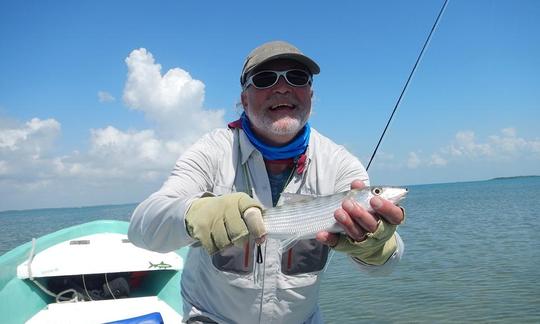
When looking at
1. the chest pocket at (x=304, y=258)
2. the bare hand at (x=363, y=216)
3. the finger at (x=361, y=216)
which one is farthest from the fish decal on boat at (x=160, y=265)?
the finger at (x=361, y=216)

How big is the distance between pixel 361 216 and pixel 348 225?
0.12m

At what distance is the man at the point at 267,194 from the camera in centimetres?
278

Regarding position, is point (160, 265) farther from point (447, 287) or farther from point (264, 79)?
point (447, 287)

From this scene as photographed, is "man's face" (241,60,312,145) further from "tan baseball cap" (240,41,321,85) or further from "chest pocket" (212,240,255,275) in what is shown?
"chest pocket" (212,240,255,275)

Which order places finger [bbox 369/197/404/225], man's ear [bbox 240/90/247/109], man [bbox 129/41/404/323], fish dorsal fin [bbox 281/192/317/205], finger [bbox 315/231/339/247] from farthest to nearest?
1. man's ear [bbox 240/90/247/109]
2. fish dorsal fin [bbox 281/192/317/205]
3. finger [bbox 315/231/339/247]
4. man [bbox 129/41/404/323]
5. finger [bbox 369/197/404/225]

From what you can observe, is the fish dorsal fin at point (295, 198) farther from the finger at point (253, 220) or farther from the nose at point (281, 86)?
the nose at point (281, 86)

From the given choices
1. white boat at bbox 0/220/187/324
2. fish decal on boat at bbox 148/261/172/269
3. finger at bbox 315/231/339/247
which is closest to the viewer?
finger at bbox 315/231/339/247

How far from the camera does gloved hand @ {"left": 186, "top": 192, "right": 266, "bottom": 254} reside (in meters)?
2.50

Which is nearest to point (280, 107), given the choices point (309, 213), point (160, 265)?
point (309, 213)

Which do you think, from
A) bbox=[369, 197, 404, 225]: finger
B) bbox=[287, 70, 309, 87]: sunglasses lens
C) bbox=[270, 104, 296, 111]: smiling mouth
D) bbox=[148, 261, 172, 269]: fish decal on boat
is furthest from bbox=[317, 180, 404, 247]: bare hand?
bbox=[148, 261, 172, 269]: fish decal on boat

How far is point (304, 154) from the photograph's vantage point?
346cm

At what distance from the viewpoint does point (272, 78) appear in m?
3.41

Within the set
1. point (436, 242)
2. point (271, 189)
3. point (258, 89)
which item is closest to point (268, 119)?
point (258, 89)

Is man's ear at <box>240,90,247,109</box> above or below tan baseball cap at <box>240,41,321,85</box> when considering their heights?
below
